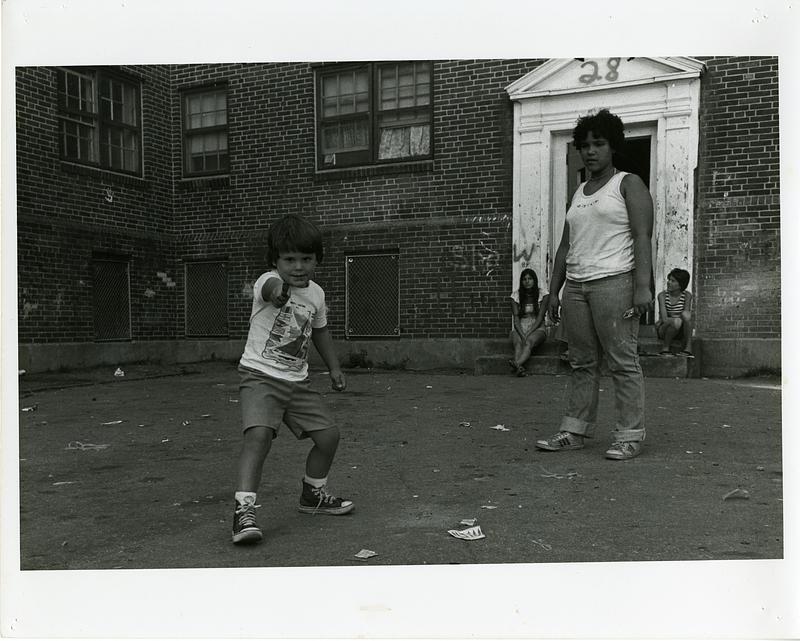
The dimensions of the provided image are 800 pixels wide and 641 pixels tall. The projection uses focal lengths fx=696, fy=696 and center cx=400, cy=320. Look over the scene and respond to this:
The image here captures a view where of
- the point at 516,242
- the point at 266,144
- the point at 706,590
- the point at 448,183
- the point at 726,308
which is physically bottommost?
the point at 706,590

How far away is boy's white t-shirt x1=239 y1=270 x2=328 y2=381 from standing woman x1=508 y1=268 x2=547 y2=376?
17.7ft

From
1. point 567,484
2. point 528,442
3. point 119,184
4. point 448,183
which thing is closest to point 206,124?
point 119,184

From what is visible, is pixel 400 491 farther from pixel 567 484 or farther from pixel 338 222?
pixel 338 222

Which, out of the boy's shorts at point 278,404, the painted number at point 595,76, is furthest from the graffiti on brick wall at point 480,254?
the boy's shorts at point 278,404

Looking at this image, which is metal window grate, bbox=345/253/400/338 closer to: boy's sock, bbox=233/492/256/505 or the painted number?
the painted number

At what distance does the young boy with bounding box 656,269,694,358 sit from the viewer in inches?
282

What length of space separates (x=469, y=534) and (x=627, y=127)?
648cm

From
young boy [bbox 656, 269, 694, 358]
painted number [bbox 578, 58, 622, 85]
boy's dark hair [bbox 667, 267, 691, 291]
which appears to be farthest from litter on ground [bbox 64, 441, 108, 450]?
painted number [bbox 578, 58, 622, 85]

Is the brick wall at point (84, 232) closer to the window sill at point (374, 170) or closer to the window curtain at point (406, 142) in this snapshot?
the window sill at point (374, 170)

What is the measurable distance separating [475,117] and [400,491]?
628cm

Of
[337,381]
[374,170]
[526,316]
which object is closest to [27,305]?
[374,170]

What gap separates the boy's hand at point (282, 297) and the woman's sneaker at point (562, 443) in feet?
6.56

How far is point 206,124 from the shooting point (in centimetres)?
967

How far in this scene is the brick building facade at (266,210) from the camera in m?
8.44
